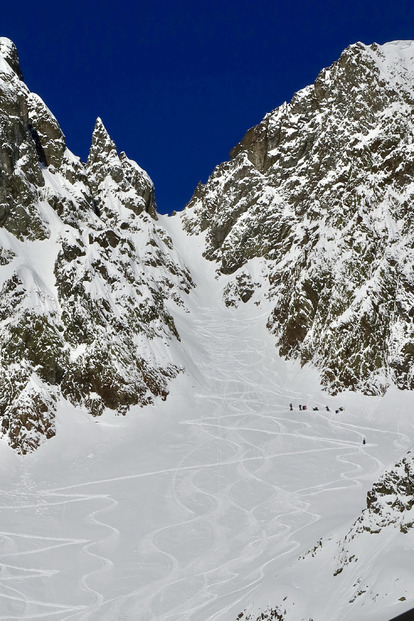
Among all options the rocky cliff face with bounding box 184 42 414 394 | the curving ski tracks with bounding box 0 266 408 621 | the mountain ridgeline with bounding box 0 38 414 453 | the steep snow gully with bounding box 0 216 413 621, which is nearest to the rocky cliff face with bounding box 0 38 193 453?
the mountain ridgeline with bounding box 0 38 414 453

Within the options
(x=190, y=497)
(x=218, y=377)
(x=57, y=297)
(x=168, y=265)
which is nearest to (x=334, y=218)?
(x=218, y=377)

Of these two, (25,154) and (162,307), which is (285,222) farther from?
(25,154)

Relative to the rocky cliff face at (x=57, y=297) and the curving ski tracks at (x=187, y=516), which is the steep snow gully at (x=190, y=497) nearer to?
the curving ski tracks at (x=187, y=516)

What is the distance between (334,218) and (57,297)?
42023 mm

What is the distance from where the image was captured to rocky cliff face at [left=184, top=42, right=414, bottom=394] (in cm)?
7200

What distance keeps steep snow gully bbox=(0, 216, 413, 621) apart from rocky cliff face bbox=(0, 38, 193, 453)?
118 inches

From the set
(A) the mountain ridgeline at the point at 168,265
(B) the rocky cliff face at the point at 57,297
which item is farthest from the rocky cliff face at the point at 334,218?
(B) the rocky cliff face at the point at 57,297

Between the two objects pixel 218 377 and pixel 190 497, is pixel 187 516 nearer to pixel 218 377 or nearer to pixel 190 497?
pixel 190 497

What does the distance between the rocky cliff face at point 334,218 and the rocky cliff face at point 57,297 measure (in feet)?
68.0

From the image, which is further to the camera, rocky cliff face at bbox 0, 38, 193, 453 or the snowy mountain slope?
rocky cliff face at bbox 0, 38, 193, 453

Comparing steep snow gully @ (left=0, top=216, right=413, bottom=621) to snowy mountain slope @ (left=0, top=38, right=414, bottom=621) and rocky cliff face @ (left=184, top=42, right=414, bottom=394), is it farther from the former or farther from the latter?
rocky cliff face @ (left=184, top=42, right=414, bottom=394)

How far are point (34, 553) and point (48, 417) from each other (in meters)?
24.0

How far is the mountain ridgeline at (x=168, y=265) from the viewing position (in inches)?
2408

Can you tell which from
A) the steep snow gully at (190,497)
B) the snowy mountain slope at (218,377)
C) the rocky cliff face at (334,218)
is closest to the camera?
the snowy mountain slope at (218,377)
